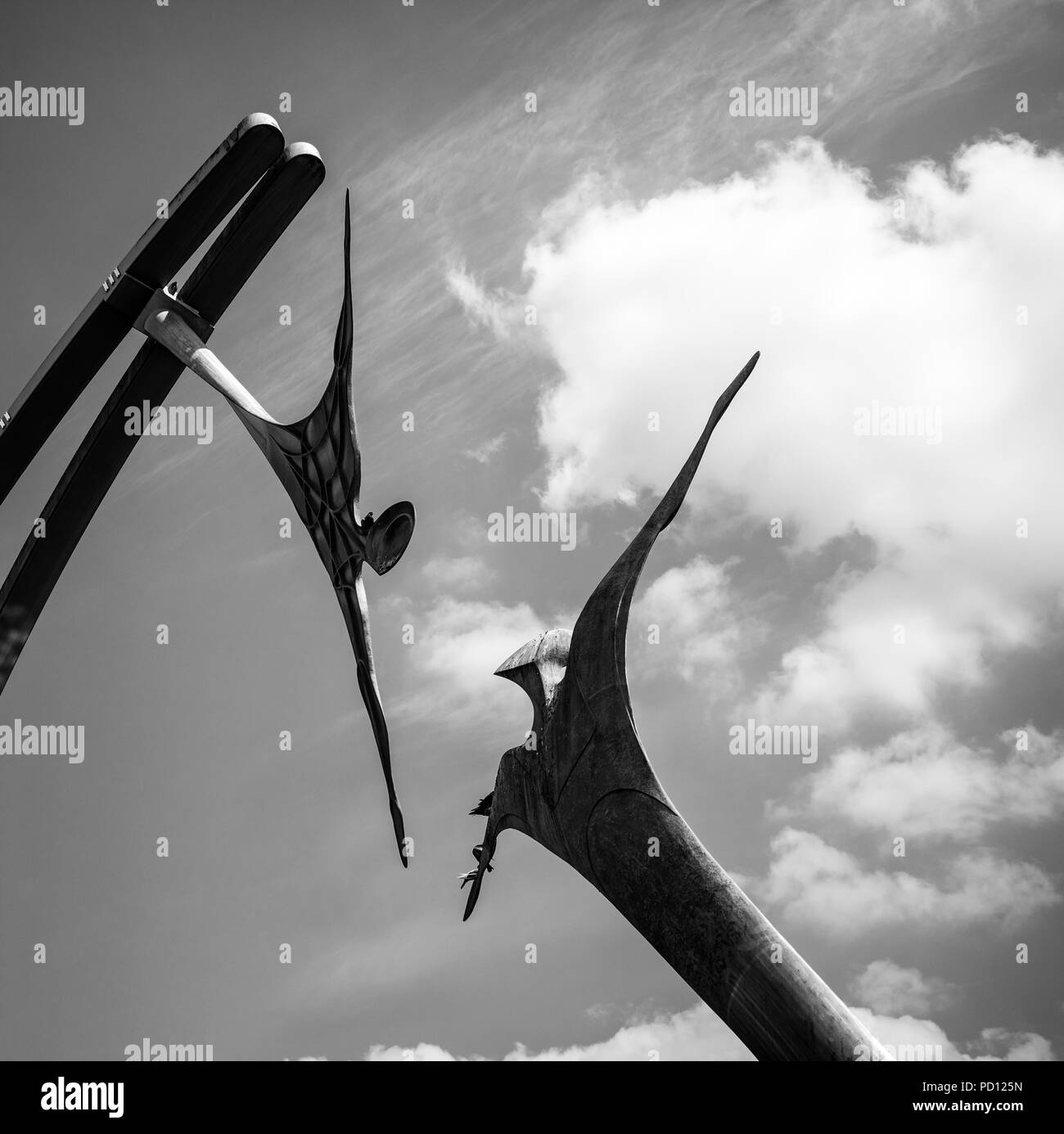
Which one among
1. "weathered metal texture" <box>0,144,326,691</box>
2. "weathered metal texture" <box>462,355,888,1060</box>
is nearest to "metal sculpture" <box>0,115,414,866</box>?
"weathered metal texture" <box>0,144,326,691</box>

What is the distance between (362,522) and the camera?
7.36 metres

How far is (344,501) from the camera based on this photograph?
7543 millimetres

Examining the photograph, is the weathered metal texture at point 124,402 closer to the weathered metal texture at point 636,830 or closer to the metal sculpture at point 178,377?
the metal sculpture at point 178,377

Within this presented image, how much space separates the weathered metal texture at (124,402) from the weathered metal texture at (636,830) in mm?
5683

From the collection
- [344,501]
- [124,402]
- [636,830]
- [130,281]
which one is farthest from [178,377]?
[636,830]

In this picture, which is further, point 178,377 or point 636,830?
point 178,377

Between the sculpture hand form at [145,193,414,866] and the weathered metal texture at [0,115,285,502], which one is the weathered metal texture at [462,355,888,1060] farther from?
the weathered metal texture at [0,115,285,502]

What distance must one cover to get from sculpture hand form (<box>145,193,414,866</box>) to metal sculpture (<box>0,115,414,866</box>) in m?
0.01

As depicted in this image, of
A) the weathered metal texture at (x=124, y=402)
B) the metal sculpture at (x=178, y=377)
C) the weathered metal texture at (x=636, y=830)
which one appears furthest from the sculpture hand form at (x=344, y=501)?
the weathered metal texture at (x=124, y=402)

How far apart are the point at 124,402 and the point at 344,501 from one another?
509 centimetres

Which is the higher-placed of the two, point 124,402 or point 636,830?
point 124,402

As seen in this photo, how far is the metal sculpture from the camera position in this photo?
7.83 metres

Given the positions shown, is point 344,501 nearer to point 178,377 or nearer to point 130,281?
point 130,281

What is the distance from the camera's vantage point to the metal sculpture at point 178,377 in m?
7.83
